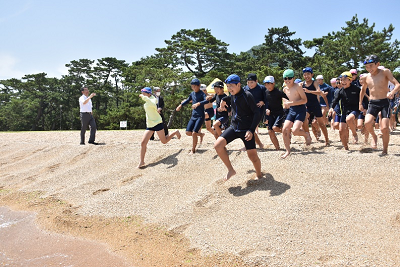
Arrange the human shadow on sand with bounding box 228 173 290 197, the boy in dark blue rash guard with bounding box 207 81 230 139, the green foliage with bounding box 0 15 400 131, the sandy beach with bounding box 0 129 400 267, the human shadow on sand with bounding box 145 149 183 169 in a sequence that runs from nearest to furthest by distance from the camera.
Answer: the sandy beach with bounding box 0 129 400 267
the human shadow on sand with bounding box 228 173 290 197
the boy in dark blue rash guard with bounding box 207 81 230 139
the human shadow on sand with bounding box 145 149 183 169
the green foliage with bounding box 0 15 400 131

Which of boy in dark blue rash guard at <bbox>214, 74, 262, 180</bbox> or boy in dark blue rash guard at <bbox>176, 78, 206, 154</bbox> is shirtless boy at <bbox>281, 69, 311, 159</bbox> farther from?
boy in dark blue rash guard at <bbox>176, 78, 206, 154</bbox>

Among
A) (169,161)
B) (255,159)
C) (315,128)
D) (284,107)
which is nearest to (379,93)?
(284,107)

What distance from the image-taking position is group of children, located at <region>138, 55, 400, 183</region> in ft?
16.5

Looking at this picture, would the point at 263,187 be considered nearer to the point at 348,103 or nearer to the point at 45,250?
the point at 348,103

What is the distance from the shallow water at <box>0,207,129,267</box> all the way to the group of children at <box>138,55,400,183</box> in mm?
2287

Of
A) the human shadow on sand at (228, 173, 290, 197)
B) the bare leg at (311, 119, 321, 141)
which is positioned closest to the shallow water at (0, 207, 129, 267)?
the human shadow on sand at (228, 173, 290, 197)

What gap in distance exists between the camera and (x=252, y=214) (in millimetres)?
4414

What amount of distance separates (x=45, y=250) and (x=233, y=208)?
105 inches

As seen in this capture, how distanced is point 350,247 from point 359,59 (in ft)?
91.4

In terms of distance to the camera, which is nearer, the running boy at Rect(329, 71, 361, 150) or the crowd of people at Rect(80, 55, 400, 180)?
the crowd of people at Rect(80, 55, 400, 180)

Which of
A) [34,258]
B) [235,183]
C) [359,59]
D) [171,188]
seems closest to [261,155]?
[235,183]

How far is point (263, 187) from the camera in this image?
5098 mm

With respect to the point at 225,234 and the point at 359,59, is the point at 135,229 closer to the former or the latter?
the point at 225,234

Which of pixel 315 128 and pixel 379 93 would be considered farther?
pixel 315 128
